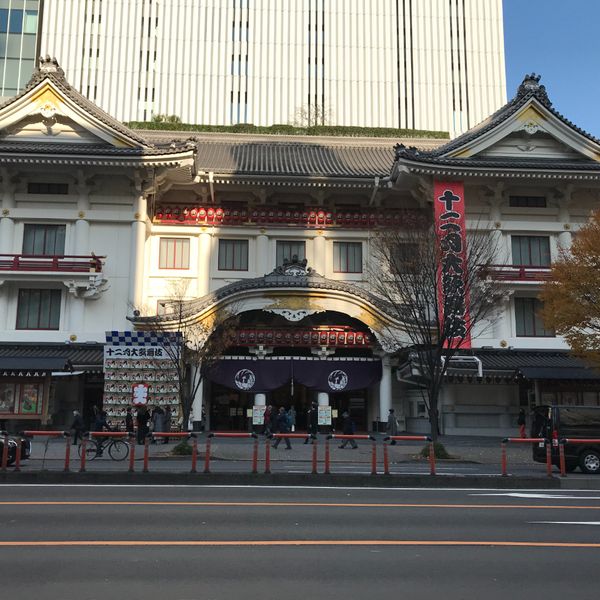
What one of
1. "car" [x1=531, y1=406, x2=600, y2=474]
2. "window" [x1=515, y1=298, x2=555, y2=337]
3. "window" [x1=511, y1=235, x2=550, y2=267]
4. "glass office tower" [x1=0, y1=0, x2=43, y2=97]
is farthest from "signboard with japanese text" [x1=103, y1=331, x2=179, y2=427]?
"glass office tower" [x1=0, y1=0, x2=43, y2=97]

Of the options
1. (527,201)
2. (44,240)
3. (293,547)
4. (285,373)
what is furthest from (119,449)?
(527,201)

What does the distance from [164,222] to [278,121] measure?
143ft

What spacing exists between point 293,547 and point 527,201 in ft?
89.2

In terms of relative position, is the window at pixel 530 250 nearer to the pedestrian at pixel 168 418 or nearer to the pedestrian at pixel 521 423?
the pedestrian at pixel 521 423

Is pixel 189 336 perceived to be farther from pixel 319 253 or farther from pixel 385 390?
pixel 385 390

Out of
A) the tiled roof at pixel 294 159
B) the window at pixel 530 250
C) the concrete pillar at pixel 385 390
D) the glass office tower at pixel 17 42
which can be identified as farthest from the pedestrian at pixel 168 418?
the glass office tower at pixel 17 42

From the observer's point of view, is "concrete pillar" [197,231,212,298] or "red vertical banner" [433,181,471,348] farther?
"concrete pillar" [197,231,212,298]

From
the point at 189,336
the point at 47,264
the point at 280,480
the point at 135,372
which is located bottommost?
the point at 280,480

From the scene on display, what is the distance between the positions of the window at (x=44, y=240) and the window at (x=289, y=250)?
1018 centimetres

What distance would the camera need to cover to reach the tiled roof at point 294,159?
30156 millimetres

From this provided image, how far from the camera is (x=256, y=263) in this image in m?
30.6

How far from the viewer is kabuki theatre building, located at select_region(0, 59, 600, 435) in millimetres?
26906

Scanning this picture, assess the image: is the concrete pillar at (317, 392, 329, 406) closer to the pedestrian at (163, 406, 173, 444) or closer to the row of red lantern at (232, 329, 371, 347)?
the row of red lantern at (232, 329, 371, 347)

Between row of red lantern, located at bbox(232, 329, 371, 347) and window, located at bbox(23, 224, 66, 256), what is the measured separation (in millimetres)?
9664
